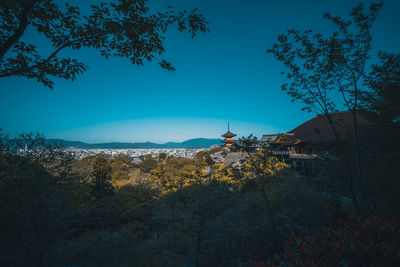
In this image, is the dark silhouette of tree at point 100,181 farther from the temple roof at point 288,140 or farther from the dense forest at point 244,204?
the temple roof at point 288,140

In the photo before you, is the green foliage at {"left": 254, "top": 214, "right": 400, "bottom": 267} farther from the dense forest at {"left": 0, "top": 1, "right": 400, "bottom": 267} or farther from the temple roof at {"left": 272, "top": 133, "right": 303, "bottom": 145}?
the temple roof at {"left": 272, "top": 133, "right": 303, "bottom": 145}

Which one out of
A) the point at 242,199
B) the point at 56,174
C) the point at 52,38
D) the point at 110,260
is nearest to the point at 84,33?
the point at 52,38

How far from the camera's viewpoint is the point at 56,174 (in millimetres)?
4949

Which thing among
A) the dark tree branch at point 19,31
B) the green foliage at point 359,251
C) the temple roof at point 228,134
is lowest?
the green foliage at point 359,251

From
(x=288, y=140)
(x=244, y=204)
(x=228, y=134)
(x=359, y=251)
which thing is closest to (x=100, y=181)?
(x=244, y=204)

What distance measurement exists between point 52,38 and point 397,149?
39.2ft

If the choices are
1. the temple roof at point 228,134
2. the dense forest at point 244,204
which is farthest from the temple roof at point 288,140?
the temple roof at point 228,134

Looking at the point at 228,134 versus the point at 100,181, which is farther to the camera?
A: the point at 228,134

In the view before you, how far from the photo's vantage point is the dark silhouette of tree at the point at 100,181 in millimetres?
10578

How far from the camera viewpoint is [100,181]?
10969 millimetres

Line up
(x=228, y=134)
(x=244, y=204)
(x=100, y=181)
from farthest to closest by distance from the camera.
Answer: (x=228, y=134) < (x=100, y=181) < (x=244, y=204)

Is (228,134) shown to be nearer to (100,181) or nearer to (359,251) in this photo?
(100,181)

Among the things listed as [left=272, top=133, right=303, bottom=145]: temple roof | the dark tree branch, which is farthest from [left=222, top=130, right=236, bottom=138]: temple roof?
the dark tree branch

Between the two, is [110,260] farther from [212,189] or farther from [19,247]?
[212,189]
